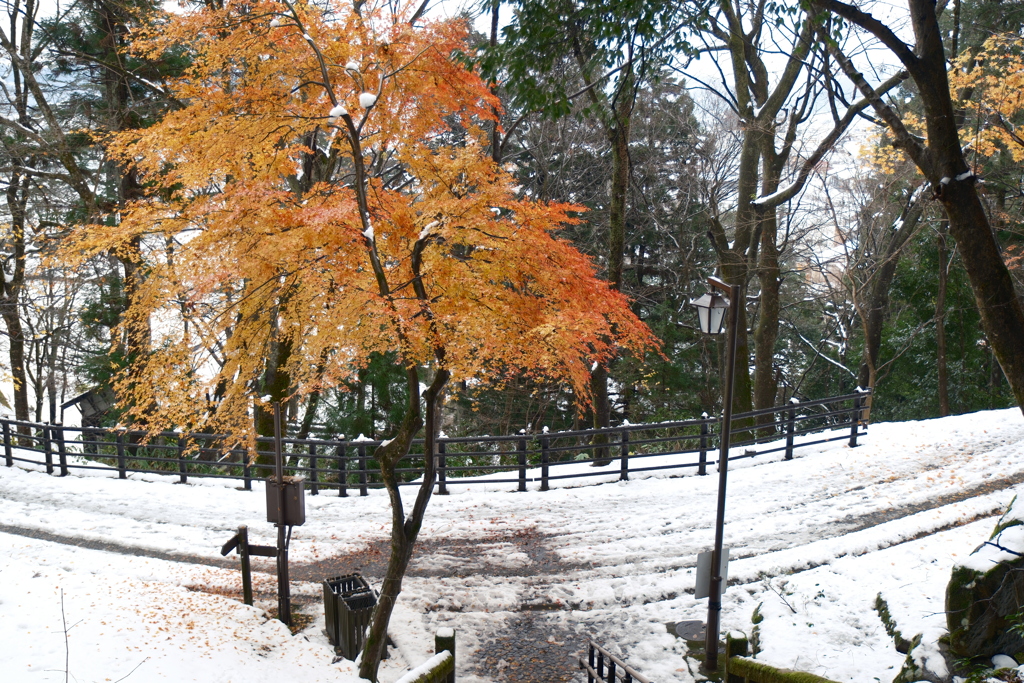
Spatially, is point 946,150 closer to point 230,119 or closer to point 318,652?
point 230,119

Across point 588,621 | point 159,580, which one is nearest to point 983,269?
point 588,621

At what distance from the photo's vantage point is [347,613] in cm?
756

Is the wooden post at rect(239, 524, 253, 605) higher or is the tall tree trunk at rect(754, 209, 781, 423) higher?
the tall tree trunk at rect(754, 209, 781, 423)

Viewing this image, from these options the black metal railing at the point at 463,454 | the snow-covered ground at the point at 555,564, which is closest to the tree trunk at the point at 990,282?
the snow-covered ground at the point at 555,564

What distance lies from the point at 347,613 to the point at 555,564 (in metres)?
3.33

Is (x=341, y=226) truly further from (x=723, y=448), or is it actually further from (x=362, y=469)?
(x=362, y=469)

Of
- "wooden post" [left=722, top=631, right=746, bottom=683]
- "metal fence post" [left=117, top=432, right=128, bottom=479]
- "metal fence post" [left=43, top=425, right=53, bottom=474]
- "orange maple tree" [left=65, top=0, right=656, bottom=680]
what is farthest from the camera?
"metal fence post" [left=43, top=425, right=53, bottom=474]

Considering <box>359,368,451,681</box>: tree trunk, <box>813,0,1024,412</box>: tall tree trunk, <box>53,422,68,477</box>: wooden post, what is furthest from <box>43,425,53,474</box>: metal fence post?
<box>813,0,1024,412</box>: tall tree trunk

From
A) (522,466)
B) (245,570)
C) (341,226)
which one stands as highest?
(341,226)

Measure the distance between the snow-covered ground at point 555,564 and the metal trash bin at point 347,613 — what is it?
0.21 metres

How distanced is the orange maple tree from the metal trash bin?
0.43 m

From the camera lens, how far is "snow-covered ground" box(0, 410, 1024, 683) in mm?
6879

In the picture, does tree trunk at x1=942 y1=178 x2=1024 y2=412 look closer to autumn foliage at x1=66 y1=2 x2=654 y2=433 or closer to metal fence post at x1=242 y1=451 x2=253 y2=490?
autumn foliage at x1=66 y1=2 x2=654 y2=433

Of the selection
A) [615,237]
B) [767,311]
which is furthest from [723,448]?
[767,311]
